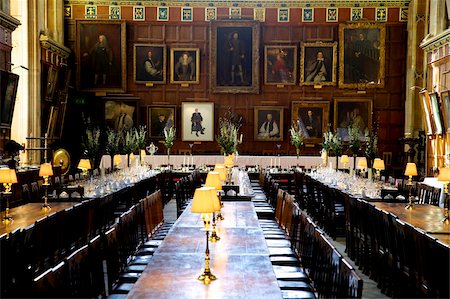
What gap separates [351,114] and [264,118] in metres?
3.41

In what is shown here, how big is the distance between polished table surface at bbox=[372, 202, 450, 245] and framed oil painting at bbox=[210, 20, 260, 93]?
1366 cm

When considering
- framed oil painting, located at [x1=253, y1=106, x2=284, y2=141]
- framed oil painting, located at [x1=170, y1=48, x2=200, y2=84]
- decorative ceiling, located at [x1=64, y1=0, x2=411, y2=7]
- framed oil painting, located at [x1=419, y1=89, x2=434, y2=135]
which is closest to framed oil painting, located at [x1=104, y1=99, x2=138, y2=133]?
framed oil painting, located at [x1=170, y1=48, x2=200, y2=84]

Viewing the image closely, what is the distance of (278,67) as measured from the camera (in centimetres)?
2138

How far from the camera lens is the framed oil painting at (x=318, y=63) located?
69.4 ft

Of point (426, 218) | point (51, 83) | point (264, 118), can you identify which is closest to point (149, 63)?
point (51, 83)

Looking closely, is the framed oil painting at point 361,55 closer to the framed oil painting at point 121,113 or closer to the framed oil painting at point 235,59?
the framed oil painting at point 235,59

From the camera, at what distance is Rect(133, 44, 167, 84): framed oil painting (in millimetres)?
21219

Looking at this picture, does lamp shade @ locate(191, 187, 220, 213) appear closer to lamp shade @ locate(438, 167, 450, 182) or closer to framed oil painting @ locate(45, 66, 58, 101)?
lamp shade @ locate(438, 167, 450, 182)

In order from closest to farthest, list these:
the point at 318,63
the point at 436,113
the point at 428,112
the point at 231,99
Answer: the point at 436,113 → the point at 428,112 → the point at 318,63 → the point at 231,99

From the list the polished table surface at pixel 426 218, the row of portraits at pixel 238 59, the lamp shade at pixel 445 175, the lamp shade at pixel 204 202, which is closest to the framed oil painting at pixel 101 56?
the row of portraits at pixel 238 59

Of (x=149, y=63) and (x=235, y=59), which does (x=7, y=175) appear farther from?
(x=235, y=59)

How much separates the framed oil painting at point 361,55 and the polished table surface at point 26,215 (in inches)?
607

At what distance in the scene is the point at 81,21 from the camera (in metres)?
21.0

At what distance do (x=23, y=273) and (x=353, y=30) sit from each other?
61.8ft
